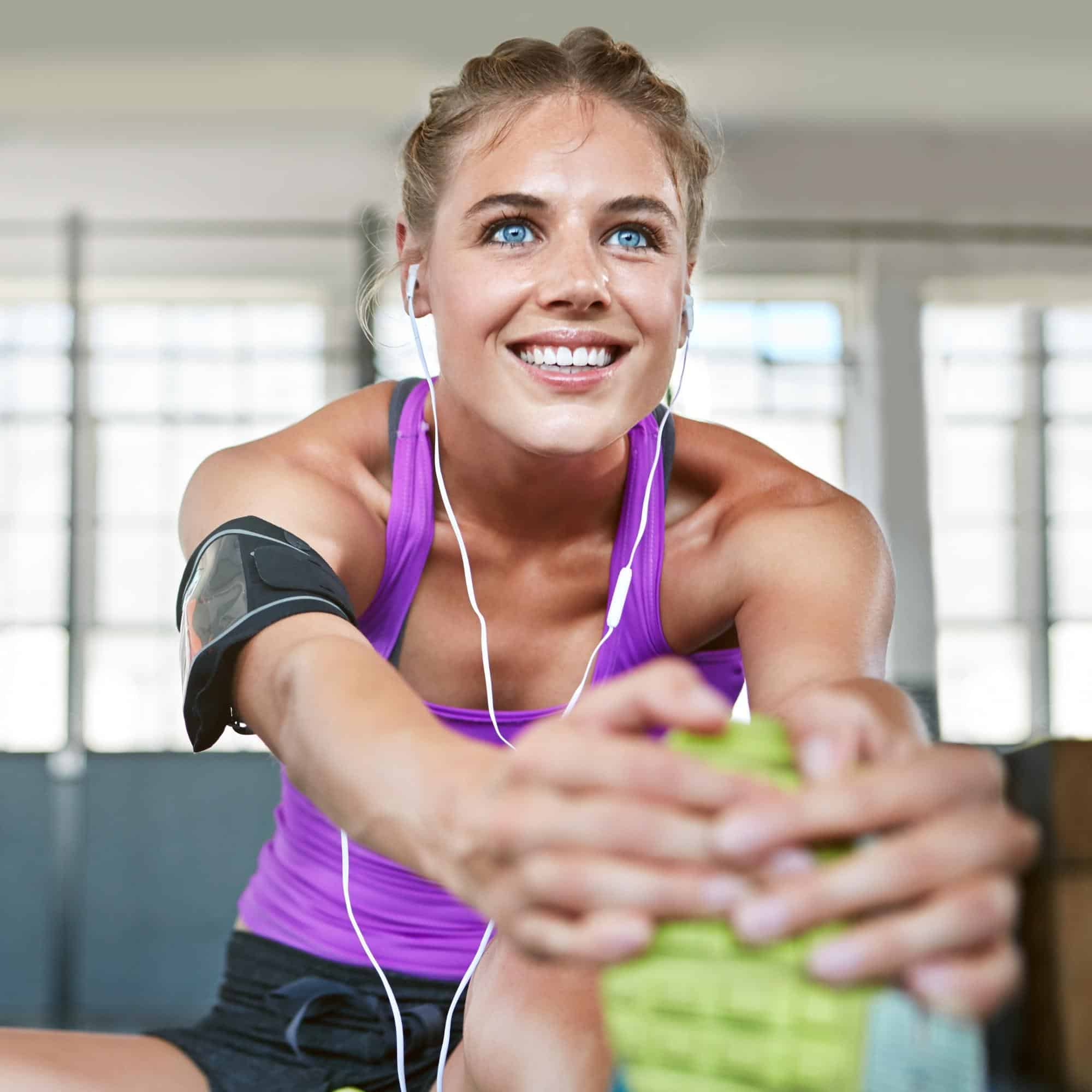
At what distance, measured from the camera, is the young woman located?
392 mm

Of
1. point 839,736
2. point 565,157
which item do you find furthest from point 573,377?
point 839,736

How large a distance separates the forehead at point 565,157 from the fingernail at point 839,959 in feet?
1.88

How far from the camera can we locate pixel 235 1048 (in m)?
1.00

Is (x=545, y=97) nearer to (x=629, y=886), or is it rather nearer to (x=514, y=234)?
(x=514, y=234)

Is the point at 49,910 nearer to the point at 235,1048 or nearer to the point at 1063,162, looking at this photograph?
the point at 235,1048

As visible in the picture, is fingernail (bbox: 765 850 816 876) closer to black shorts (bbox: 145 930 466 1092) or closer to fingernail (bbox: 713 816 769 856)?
fingernail (bbox: 713 816 769 856)

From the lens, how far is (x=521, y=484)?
99cm

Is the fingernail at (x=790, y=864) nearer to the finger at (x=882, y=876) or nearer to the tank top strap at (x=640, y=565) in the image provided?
the finger at (x=882, y=876)

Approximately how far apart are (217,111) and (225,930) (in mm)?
2427

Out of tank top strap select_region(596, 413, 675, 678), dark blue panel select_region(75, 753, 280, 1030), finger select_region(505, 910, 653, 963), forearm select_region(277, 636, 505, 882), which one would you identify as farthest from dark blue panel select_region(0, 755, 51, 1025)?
finger select_region(505, 910, 653, 963)

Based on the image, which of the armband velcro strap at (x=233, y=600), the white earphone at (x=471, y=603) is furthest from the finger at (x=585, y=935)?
the white earphone at (x=471, y=603)

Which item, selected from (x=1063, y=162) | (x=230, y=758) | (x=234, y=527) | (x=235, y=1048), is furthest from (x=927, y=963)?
(x=1063, y=162)

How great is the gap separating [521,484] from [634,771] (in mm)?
602

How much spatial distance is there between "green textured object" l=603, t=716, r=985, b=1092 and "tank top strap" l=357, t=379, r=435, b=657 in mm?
584
